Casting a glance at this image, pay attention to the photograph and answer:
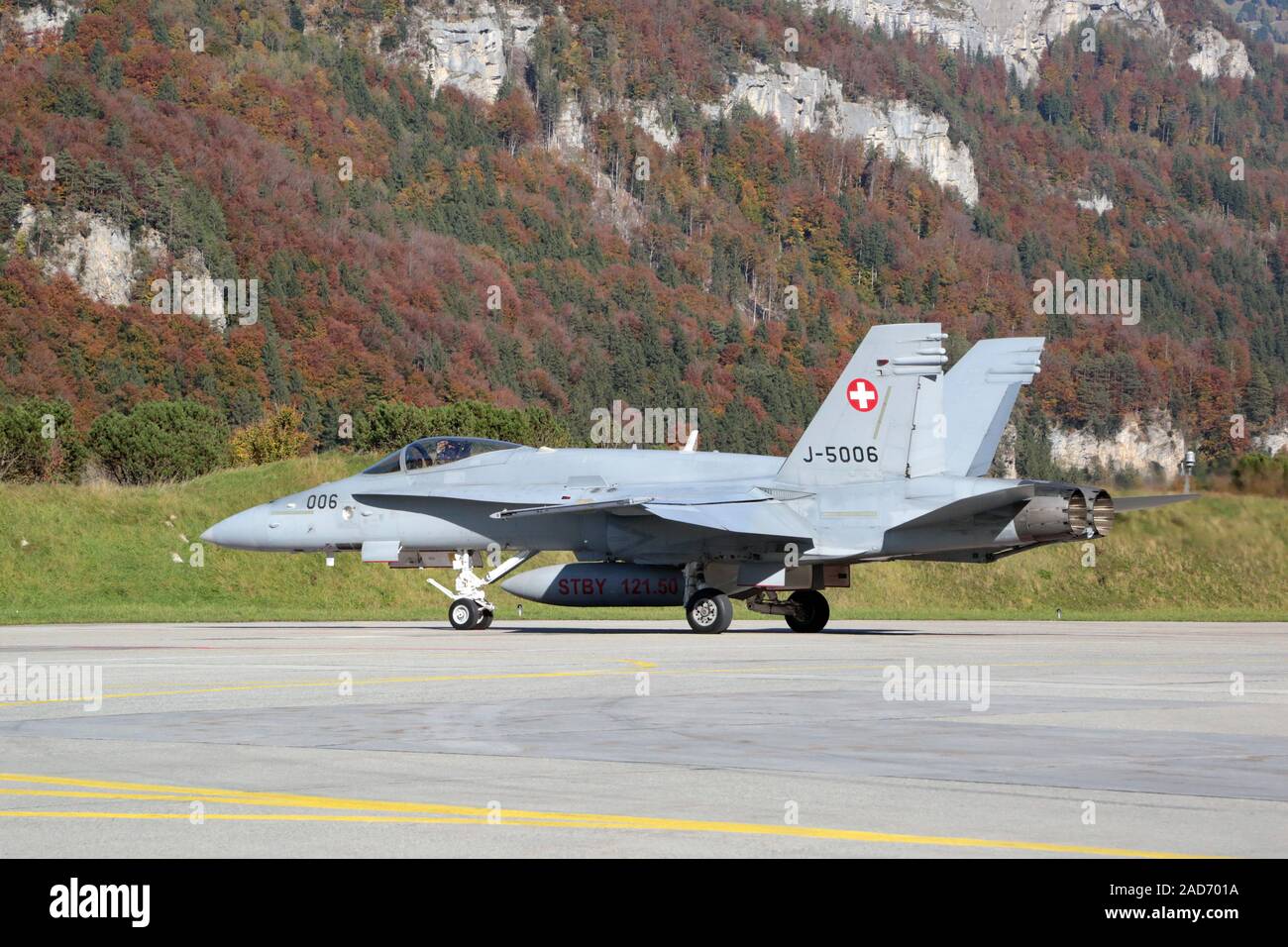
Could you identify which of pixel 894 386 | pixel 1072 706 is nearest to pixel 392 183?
pixel 894 386

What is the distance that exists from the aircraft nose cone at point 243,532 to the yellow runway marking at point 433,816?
21.5 meters

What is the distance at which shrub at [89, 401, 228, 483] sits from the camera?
111 meters

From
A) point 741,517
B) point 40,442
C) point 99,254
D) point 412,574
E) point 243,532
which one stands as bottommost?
point 412,574

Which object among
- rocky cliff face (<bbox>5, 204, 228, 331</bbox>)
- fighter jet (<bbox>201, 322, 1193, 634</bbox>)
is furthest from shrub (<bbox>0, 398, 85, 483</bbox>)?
fighter jet (<bbox>201, 322, 1193, 634</bbox>)

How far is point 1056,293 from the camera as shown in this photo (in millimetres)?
199875

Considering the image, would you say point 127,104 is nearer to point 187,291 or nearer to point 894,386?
point 187,291

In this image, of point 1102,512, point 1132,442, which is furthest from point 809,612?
point 1132,442

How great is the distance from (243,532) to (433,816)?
915 inches

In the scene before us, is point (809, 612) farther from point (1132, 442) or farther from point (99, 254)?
point (99, 254)

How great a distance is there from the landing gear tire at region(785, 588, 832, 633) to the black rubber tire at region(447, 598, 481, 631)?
5658 mm

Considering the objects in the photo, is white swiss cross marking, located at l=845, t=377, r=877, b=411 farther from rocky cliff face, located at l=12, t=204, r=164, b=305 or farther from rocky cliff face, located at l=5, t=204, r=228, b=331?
rocky cliff face, located at l=12, t=204, r=164, b=305

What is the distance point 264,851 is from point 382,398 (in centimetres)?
13268

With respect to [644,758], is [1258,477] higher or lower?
higher

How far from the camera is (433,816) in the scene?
8930 millimetres
